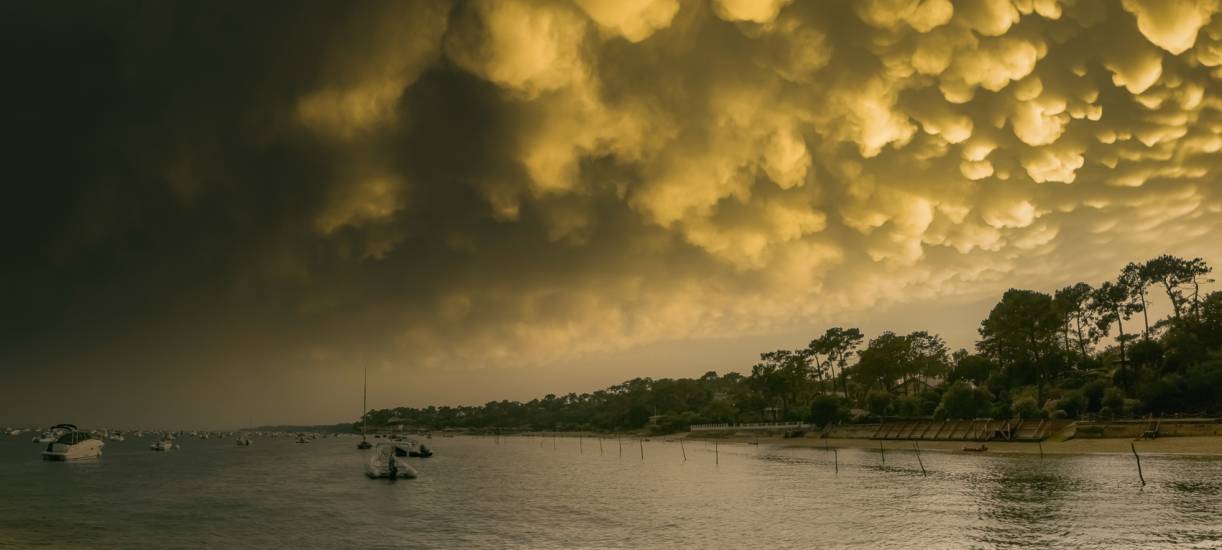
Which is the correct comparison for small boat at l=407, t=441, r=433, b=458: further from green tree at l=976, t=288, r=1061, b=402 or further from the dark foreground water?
green tree at l=976, t=288, r=1061, b=402

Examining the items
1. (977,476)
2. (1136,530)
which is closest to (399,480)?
(977,476)

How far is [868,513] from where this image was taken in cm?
4459

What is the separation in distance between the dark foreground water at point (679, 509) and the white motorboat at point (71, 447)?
36.2 m

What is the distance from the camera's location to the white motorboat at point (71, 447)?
371 ft

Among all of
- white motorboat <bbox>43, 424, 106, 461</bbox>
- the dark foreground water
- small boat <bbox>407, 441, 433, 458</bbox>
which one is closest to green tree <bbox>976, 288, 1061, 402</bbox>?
the dark foreground water

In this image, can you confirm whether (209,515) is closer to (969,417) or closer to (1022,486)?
(1022,486)

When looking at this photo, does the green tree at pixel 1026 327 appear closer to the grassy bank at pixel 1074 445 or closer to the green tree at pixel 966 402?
the green tree at pixel 966 402

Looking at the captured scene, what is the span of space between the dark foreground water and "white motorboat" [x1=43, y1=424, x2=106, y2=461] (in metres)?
36.2

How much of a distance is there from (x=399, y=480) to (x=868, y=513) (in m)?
61.4

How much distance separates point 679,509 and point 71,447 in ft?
395

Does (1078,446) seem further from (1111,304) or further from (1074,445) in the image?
(1111,304)

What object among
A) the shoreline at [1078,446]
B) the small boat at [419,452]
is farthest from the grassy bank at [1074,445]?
the small boat at [419,452]

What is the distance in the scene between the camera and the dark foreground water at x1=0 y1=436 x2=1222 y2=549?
37000mm

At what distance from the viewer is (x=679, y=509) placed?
51.3 meters
